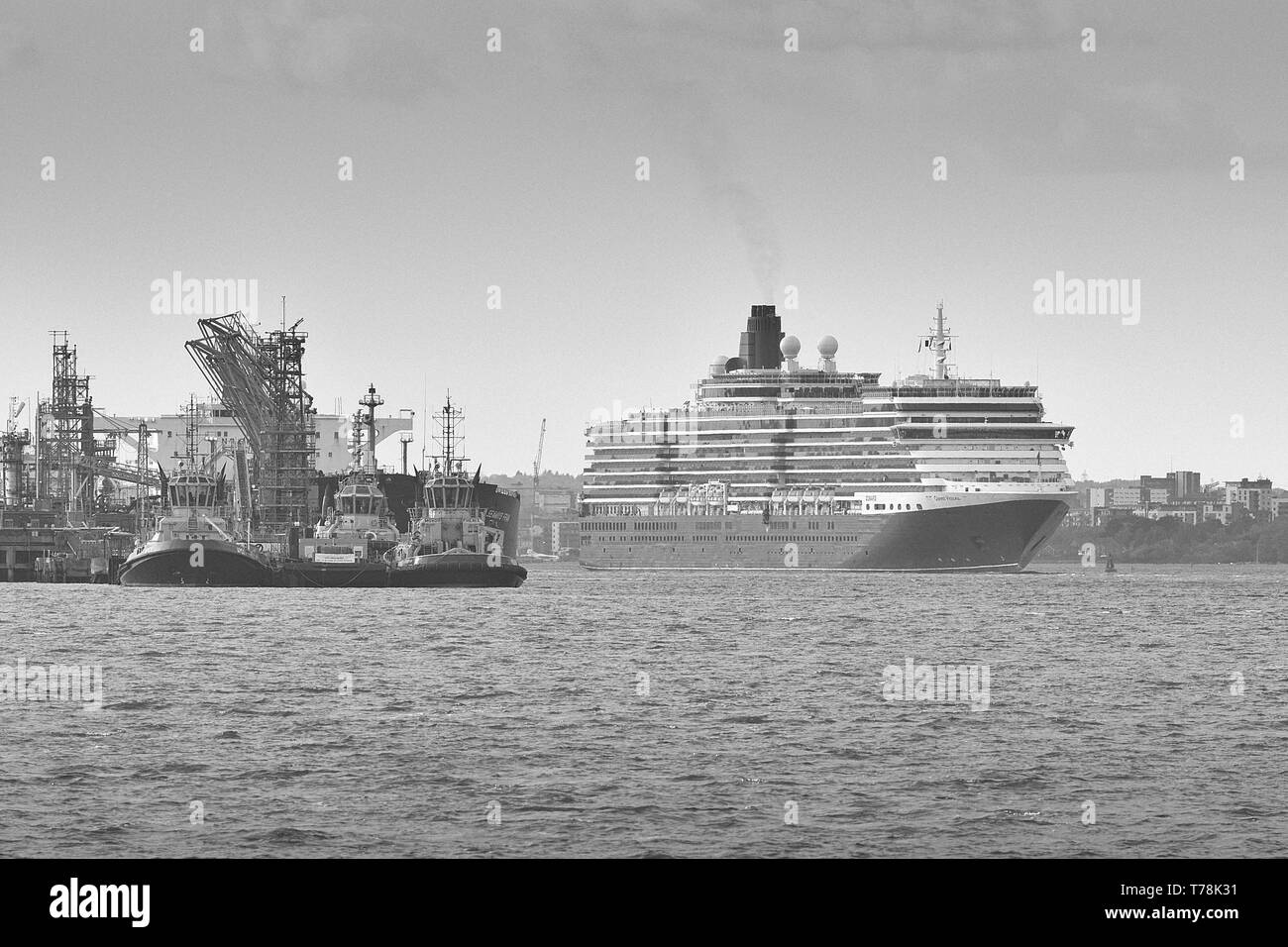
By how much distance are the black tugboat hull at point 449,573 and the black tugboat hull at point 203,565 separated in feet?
25.1

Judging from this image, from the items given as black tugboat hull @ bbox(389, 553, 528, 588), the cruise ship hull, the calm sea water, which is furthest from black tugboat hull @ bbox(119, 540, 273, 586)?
the cruise ship hull

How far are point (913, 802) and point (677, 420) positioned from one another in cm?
11972

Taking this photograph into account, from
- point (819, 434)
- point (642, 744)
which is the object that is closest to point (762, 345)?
point (819, 434)

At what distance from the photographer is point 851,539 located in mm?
128500

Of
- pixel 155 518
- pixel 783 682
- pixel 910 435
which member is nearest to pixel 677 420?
pixel 910 435

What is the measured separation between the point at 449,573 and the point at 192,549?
45.5 feet

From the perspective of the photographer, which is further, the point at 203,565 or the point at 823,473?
the point at 823,473

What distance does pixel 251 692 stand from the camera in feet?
136

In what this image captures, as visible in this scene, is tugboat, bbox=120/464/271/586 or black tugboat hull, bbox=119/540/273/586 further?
tugboat, bbox=120/464/271/586

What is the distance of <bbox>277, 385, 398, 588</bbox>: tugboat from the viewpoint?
106 meters

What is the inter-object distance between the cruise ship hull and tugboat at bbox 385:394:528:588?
25625 mm

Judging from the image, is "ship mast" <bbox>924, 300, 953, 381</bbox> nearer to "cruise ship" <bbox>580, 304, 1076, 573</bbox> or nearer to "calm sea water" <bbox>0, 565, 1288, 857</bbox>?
"cruise ship" <bbox>580, 304, 1076, 573</bbox>

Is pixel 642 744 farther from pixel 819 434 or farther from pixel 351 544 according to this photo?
pixel 819 434
